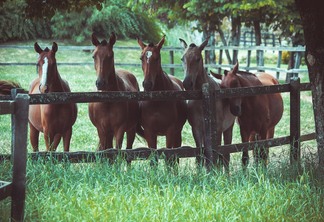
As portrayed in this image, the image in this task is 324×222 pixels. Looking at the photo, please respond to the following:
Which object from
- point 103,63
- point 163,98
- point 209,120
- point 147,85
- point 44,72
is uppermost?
point 103,63

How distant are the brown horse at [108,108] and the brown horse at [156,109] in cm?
23

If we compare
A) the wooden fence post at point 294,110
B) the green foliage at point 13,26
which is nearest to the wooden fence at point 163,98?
the wooden fence post at point 294,110

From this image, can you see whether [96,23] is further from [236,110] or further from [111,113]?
[111,113]

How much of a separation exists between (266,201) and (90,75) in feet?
60.0

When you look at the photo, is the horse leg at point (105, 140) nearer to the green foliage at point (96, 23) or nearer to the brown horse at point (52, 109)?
the brown horse at point (52, 109)

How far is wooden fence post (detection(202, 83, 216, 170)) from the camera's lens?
762cm

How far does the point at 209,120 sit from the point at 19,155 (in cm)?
296

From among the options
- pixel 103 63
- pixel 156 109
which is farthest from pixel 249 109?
pixel 103 63

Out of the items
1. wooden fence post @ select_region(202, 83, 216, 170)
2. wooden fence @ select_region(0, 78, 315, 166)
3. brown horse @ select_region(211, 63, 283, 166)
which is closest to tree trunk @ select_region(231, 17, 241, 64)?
brown horse @ select_region(211, 63, 283, 166)

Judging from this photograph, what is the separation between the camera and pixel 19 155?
5340 mm

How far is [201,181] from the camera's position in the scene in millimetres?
6793

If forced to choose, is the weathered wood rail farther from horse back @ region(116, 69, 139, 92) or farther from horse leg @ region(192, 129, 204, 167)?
horse back @ region(116, 69, 139, 92)

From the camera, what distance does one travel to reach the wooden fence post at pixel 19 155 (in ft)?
17.5

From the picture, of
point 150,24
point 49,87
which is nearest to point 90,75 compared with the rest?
point 150,24
